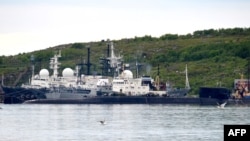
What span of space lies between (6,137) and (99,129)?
14.4m

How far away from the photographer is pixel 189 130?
97188 mm

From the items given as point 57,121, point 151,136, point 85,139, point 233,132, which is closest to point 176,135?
point 151,136

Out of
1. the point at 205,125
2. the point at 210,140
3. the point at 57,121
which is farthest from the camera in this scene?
the point at 57,121

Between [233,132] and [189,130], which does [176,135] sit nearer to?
[189,130]

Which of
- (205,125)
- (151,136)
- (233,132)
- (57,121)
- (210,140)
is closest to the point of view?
(233,132)

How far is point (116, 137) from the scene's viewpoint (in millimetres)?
86438

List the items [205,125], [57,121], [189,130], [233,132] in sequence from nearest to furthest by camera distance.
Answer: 1. [233,132]
2. [189,130]
3. [205,125]
4. [57,121]

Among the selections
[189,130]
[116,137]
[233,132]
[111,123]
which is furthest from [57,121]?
[233,132]

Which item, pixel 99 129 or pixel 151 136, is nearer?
pixel 151 136

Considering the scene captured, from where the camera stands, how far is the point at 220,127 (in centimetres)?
10150

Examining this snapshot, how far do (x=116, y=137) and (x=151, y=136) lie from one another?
3703 mm

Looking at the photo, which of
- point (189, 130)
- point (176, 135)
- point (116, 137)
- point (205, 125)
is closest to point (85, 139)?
point (116, 137)

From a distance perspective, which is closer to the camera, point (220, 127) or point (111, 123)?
point (220, 127)

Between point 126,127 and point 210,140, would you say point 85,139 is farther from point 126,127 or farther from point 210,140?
point 126,127
